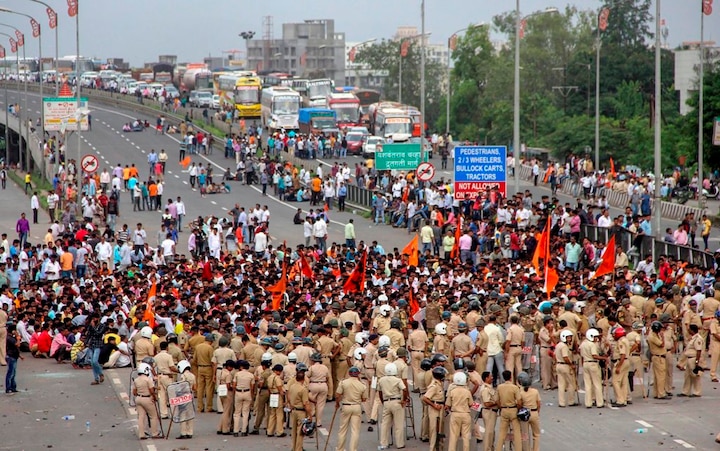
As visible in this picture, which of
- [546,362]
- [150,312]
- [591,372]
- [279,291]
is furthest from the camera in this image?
[279,291]

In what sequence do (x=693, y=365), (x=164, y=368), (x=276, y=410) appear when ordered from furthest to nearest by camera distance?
(x=693, y=365) → (x=164, y=368) → (x=276, y=410)

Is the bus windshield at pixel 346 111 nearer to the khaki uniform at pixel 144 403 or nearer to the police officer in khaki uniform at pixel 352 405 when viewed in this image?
the khaki uniform at pixel 144 403

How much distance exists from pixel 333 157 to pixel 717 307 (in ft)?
151

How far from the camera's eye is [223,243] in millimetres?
39781

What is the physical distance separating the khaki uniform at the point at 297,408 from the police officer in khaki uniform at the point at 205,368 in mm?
2979

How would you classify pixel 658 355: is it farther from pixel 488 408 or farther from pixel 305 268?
pixel 305 268

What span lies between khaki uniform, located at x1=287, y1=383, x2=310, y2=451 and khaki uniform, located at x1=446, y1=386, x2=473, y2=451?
2075 mm

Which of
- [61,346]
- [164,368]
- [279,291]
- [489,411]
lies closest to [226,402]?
[164,368]

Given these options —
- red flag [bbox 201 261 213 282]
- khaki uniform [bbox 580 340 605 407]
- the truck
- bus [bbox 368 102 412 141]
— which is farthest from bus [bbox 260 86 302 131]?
khaki uniform [bbox 580 340 605 407]

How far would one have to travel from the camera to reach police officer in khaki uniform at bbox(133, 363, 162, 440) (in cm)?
1928

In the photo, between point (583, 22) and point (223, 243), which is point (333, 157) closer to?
point (223, 243)

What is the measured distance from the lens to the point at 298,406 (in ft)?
60.4

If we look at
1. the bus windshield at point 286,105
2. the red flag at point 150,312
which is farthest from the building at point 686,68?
the red flag at point 150,312

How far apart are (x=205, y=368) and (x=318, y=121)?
54.2 m
